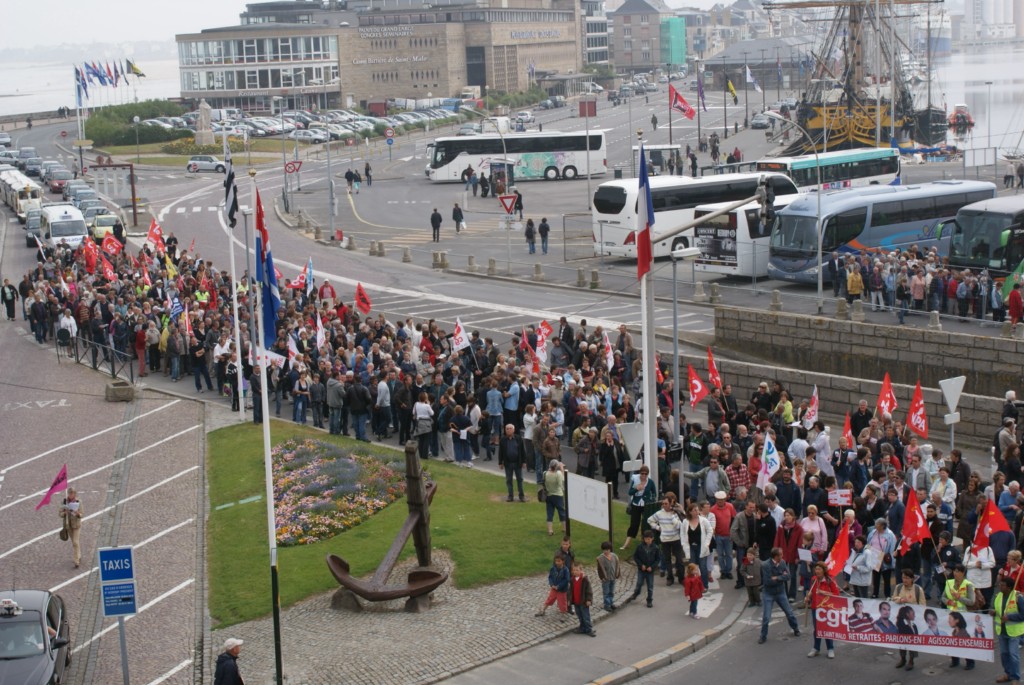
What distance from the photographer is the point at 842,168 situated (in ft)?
204

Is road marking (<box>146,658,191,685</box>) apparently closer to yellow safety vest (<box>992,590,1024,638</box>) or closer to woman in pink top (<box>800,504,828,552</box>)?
woman in pink top (<box>800,504,828,552</box>)

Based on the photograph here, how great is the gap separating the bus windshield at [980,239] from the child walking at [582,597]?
25665 millimetres

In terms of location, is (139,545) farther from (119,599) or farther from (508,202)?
(508,202)

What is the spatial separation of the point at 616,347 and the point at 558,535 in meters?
9.76

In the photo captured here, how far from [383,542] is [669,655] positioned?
598 cm

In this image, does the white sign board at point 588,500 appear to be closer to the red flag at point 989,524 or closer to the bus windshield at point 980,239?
the red flag at point 989,524

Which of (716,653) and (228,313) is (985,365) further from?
(228,313)

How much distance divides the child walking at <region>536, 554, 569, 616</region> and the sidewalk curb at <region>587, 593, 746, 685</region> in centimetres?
160

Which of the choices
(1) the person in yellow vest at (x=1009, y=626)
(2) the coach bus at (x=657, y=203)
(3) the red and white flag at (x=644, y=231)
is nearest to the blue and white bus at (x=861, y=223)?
(2) the coach bus at (x=657, y=203)

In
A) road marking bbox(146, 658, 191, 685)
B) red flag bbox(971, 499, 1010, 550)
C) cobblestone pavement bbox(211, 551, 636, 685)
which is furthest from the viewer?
road marking bbox(146, 658, 191, 685)

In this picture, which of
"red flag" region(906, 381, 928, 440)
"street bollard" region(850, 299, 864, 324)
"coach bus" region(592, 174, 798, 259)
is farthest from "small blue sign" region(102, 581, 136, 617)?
"coach bus" region(592, 174, 798, 259)

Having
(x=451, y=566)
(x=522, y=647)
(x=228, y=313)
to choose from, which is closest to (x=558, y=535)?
(x=451, y=566)

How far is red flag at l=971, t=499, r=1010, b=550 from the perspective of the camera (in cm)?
1680

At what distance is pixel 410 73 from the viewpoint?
15400 centimetres
